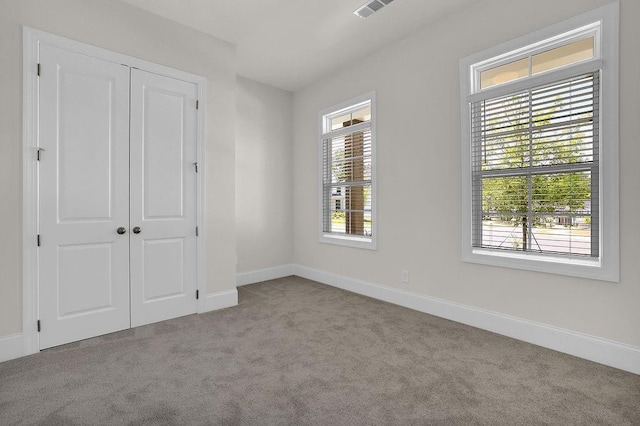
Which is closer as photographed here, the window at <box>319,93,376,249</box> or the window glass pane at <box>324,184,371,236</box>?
the window at <box>319,93,376,249</box>

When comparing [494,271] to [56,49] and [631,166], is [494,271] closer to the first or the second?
[631,166]

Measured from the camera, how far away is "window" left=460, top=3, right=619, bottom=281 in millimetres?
2312

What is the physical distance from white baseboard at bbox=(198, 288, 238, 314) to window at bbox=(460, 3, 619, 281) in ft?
8.29

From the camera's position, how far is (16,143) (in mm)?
2453

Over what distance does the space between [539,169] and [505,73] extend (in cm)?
97

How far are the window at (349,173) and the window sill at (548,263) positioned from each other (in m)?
1.30

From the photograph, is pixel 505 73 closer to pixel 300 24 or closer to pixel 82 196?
pixel 300 24

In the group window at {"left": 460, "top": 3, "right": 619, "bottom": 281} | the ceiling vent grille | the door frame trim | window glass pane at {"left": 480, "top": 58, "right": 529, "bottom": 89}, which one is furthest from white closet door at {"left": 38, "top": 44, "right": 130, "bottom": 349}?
window glass pane at {"left": 480, "top": 58, "right": 529, "bottom": 89}

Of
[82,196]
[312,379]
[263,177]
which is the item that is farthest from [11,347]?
[263,177]

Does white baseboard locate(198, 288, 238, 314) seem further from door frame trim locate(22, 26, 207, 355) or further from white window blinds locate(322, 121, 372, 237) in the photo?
white window blinds locate(322, 121, 372, 237)

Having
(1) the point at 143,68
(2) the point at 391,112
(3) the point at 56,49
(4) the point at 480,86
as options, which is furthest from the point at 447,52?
(3) the point at 56,49

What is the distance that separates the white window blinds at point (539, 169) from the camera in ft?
8.05

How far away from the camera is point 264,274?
486 centimetres

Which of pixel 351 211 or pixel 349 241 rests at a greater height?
pixel 351 211
